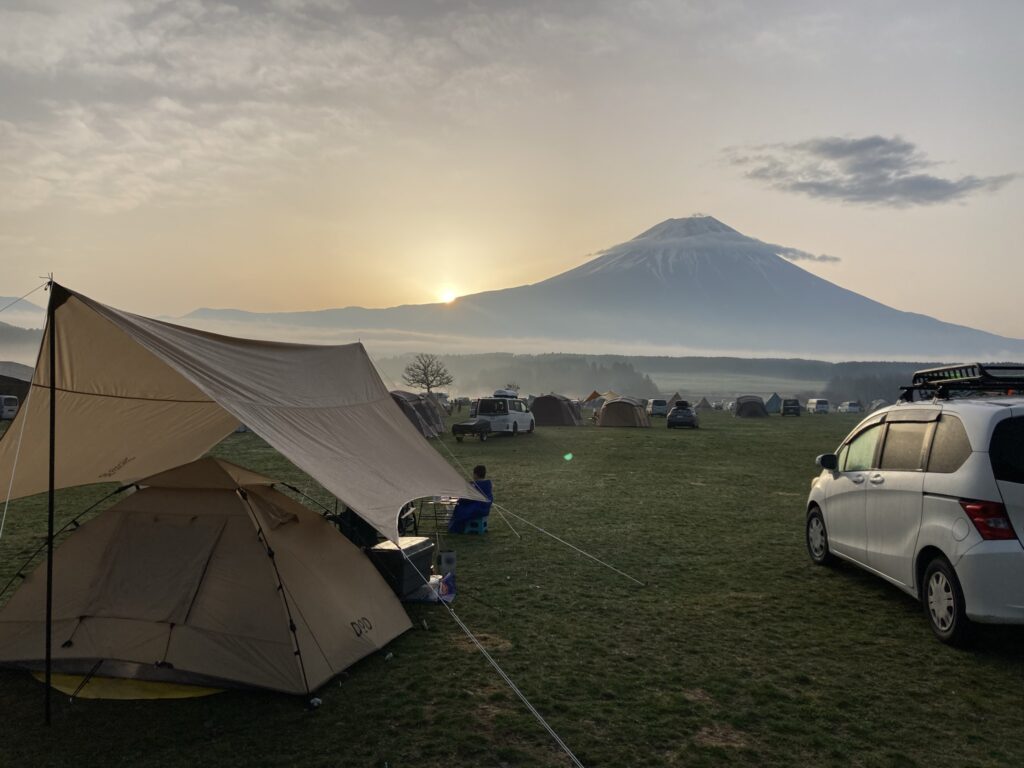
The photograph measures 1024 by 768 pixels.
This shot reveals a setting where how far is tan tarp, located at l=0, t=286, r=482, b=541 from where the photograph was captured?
5.64m

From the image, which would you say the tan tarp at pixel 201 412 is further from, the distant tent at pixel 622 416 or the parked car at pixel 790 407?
the parked car at pixel 790 407

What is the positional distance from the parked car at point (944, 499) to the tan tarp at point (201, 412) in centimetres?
410

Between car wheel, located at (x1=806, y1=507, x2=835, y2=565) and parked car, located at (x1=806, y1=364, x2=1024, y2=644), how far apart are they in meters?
0.49

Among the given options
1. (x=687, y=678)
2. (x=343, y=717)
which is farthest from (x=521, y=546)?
(x=343, y=717)

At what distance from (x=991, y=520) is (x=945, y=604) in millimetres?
959

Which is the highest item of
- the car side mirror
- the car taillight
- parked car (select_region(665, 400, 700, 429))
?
the car side mirror

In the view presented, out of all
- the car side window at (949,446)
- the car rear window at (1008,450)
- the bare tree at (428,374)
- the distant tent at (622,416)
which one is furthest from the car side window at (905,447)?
the bare tree at (428,374)

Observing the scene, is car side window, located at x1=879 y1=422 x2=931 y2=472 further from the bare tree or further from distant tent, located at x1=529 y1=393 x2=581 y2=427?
the bare tree

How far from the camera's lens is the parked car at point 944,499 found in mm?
5278

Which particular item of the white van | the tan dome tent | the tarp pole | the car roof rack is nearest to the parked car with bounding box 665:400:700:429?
the car roof rack

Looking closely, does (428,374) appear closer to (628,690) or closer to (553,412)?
(553,412)

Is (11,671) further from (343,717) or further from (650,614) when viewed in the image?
(650,614)

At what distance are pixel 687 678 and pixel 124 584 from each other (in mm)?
4633

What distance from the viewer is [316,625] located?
549 cm
